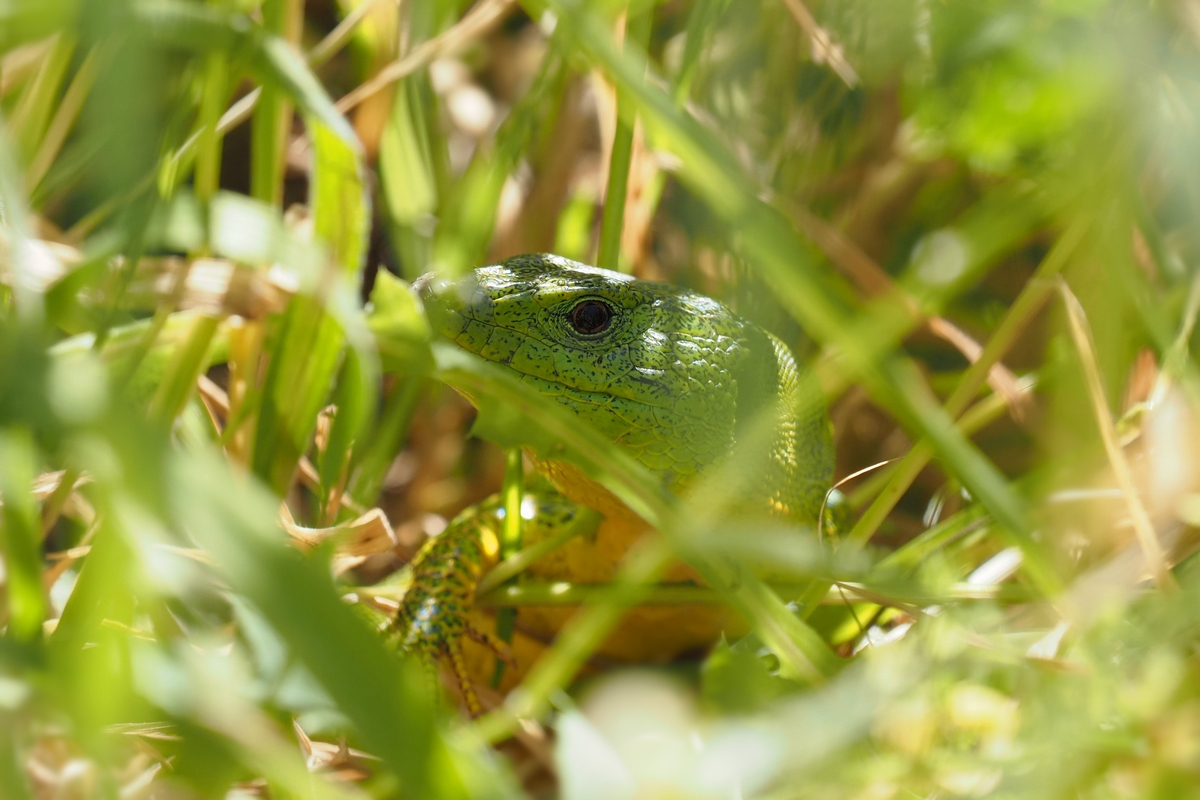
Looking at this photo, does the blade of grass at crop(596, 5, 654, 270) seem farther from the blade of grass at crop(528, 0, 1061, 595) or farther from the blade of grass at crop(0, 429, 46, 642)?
the blade of grass at crop(0, 429, 46, 642)

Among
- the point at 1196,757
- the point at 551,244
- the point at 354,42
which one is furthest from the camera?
the point at 551,244

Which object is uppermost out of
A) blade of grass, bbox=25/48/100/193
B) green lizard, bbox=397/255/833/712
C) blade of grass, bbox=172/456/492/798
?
blade of grass, bbox=172/456/492/798

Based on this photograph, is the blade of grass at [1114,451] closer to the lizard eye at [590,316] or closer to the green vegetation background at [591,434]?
the green vegetation background at [591,434]

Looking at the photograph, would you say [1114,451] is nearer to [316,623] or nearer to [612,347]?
[612,347]

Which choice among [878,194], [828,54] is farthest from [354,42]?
[878,194]

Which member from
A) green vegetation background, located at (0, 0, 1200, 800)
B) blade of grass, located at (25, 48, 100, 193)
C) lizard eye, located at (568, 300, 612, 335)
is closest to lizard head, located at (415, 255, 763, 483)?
lizard eye, located at (568, 300, 612, 335)

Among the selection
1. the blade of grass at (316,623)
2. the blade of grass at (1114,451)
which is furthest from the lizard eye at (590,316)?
the blade of grass at (316,623)

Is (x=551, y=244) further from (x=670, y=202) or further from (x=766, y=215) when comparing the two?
(x=766, y=215)
